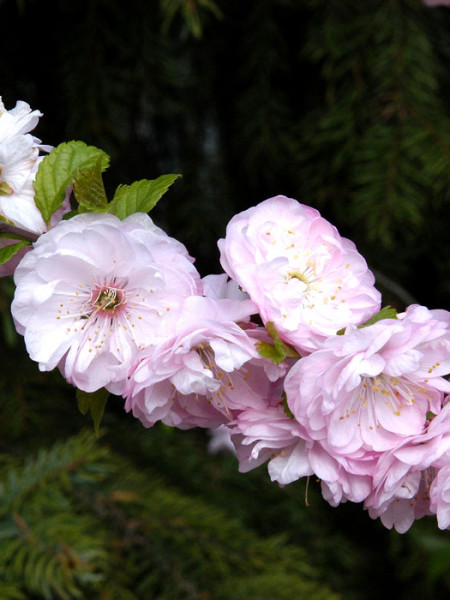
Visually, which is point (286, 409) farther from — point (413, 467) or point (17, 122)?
→ point (17, 122)

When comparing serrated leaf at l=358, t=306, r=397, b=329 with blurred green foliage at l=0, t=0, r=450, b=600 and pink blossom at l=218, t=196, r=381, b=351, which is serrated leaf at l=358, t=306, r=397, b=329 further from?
blurred green foliage at l=0, t=0, r=450, b=600

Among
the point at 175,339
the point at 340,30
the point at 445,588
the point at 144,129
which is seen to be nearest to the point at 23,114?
the point at 175,339

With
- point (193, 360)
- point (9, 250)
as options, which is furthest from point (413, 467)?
point (9, 250)

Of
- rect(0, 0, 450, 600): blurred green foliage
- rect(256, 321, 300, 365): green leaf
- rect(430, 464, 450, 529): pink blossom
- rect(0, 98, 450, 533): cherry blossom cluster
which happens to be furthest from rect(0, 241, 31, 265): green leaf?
rect(0, 0, 450, 600): blurred green foliage

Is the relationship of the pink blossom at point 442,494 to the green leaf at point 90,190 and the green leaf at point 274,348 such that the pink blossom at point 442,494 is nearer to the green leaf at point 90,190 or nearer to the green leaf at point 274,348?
the green leaf at point 274,348

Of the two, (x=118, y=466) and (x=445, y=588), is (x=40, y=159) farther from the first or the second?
(x=445, y=588)

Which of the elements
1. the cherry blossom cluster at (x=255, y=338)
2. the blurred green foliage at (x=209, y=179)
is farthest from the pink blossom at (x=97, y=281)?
the blurred green foliage at (x=209, y=179)

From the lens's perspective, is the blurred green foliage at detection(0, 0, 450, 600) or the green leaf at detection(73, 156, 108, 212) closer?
the green leaf at detection(73, 156, 108, 212)
